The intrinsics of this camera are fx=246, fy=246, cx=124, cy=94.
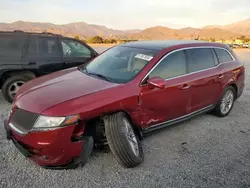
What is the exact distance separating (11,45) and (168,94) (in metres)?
4.14

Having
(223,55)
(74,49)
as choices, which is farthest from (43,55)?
(223,55)

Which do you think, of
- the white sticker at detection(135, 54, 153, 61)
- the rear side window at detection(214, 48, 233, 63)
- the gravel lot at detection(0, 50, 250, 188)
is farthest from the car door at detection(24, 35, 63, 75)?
the rear side window at detection(214, 48, 233, 63)

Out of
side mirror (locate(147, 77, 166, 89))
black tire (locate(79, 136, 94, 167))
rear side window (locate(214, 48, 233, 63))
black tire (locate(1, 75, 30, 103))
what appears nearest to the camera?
black tire (locate(79, 136, 94, 167))

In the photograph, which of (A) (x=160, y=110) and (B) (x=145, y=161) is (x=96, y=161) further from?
(A) (x=160, y=110)

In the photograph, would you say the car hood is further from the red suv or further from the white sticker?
the white sticker

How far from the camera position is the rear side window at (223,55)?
16.9 feet

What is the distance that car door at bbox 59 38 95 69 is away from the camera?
663 cm

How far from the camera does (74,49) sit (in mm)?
6852

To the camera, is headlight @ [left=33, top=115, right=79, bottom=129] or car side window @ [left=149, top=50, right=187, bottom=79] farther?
car side window @ [left=149, top=50, right=187, bottom=79]

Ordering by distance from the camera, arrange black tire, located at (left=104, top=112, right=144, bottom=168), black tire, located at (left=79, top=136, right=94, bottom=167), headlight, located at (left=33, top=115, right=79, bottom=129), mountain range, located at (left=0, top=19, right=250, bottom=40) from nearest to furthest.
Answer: headlight, located at (left=33, top=115, right=79, bottom=129)
black tire, located at (left=79, top=136, right=94, bottom=167)
black tire, located at (left=104, top=112, right=144, bottom=168)
mountain range, located at (left=0, top=19, right=250, bottom=40)

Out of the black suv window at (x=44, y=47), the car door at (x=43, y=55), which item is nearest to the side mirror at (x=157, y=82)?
the car door at (x=43, y=55)

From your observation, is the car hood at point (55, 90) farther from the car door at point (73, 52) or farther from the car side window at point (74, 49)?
the car side window at point (74, 49)

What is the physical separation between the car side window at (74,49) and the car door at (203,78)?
347 cm

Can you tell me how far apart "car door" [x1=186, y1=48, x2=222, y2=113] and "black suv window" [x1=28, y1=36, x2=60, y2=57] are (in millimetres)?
3660
